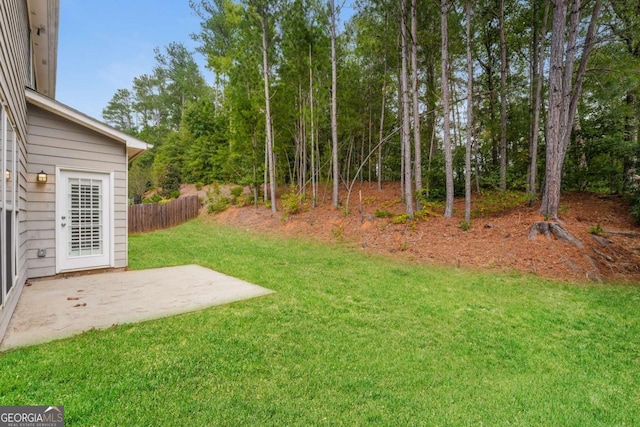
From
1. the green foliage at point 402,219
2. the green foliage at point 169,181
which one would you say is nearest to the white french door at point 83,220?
the green foliage at point 402,219

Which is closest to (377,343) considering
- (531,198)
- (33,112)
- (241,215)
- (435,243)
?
(435,243)

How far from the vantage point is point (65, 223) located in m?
4.47

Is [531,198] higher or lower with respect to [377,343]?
higher

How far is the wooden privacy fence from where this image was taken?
11078 millimetres

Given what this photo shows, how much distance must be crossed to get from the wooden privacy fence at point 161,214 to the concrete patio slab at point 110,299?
23.5 feet

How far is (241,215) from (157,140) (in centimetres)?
1636

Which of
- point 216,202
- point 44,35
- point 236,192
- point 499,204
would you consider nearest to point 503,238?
point 499,204

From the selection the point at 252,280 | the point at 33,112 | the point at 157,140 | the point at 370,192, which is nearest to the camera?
the point at 33,112

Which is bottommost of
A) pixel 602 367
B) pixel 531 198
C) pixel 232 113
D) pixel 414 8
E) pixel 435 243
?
pixel 602 367

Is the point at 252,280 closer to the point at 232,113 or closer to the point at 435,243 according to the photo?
the point at 435,243

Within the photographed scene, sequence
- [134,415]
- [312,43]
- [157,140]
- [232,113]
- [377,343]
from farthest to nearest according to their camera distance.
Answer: [157,140] < [232,113] < [312,43] < [377,343] < [134,415]

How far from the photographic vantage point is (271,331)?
2.73 meters

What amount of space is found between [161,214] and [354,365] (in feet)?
39.4

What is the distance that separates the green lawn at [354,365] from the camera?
173 centimetres
